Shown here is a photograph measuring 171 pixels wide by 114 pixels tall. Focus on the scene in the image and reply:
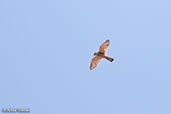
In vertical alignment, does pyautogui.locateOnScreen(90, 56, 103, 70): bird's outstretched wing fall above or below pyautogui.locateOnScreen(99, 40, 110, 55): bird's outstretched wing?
below

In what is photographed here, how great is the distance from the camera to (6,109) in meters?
34.4

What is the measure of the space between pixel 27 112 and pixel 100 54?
26.9ft

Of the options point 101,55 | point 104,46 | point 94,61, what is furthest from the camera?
point 94,61

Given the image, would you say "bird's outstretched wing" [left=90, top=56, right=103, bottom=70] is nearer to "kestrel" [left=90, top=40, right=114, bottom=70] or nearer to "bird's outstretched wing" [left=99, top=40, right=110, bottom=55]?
"kestrel" [left=90, top=40, right=114, bottom=70]

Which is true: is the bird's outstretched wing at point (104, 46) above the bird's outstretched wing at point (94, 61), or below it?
above

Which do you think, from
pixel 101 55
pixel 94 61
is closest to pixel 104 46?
pixel 101 55

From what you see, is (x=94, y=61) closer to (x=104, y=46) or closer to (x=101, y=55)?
(x=101, y=55)

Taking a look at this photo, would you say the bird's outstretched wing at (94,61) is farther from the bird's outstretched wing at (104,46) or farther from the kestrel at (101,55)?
the bird's outstretched wing at (104,46)

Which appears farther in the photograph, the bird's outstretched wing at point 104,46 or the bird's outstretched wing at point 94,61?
the bird's outstretched wing at point 94,61

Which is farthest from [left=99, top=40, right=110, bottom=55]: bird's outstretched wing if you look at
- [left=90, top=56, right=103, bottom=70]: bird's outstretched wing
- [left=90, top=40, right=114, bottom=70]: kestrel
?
[left=90, top=56, right=103, bottom=70]: bird's outstretched wing

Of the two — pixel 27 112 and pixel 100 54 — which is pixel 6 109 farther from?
pixel 100 54

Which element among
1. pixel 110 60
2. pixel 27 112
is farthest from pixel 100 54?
pixel 27 112

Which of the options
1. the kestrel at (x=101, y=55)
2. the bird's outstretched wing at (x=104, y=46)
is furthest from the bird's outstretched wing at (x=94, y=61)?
the bird's outstretched wing at (x=104, y=46)

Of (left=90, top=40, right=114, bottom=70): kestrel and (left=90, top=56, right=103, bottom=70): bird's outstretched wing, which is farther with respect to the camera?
(left=90, top=56, right=103, bottom=70): bird's outstretched wing
